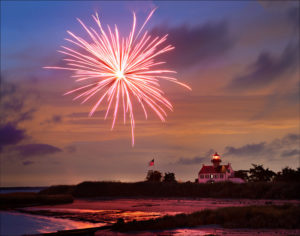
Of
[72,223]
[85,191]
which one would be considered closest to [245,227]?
[72,223]

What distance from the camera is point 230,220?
29.5 meters

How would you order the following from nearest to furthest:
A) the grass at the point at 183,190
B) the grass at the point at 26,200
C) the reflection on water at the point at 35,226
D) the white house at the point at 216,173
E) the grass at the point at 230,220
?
the grass at the point at 230,220 < the reflection on water at the point at 35,226 < the grass at the point at 26,200 < the grass at the point at 183,190 < the white house at the point at 216,173

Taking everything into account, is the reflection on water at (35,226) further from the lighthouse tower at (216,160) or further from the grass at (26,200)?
the lighthouse tower at (216,160)

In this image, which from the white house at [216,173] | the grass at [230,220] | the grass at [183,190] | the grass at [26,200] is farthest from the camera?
the white house at [216,173]

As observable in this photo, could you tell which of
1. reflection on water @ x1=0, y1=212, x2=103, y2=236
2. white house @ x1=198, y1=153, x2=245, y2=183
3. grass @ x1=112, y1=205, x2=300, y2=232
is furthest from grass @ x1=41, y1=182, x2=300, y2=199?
reflection on water @ x1=0, y1=212, x2=103, y2=236

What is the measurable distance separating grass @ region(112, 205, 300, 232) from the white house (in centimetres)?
7853

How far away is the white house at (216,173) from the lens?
10931 cm

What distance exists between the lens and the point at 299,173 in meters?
80.6

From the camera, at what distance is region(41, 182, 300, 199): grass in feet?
227

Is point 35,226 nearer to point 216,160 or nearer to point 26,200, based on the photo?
point 26,200

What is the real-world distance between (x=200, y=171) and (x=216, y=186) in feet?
109

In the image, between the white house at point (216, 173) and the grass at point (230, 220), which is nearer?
the grass at point (230, 220)

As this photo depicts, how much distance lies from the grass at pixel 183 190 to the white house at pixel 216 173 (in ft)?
82.2

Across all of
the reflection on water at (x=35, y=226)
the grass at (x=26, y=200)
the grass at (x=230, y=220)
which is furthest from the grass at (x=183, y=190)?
the reflection on water at (x=35, y=226)
